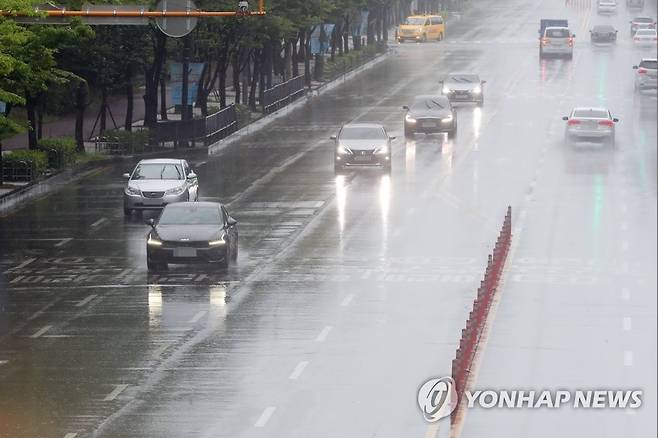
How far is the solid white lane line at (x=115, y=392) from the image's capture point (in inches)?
990

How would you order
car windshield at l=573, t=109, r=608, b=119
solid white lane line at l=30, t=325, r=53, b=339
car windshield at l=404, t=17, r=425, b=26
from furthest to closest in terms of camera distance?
car windshield at l=404, t=17, r=425, b=26 → car windshield at l=573, t=109, r=608, b=119 → solid white lane line at l=30, t=325, r=53, b=339

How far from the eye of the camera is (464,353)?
24891 millimetres

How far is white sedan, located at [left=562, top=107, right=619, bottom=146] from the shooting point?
6350 cm

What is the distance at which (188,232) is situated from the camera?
38000 millimetres

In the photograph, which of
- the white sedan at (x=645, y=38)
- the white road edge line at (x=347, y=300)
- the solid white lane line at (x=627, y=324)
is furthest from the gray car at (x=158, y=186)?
the white sedan at (x=645, y=38)

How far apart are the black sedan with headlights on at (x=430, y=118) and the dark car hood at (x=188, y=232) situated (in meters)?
29.7

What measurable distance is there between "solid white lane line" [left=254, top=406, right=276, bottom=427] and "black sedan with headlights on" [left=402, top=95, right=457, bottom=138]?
1717 inches

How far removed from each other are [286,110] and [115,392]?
55703 mm

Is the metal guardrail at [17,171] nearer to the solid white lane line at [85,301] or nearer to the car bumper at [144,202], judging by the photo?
the car bumper at [144,202]

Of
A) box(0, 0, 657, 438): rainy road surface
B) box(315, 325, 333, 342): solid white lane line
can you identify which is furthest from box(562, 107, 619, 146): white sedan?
box(315, 325, 333, 342): solid white lane line

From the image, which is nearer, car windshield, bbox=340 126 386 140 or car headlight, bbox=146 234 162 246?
car headlight, bbox=146 234 162 246

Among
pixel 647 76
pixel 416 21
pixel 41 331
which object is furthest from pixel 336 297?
pixel 416 21

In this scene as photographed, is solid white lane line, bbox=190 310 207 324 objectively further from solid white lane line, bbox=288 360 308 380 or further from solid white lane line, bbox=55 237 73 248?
solid white lane line, bbox=55 237 73 248

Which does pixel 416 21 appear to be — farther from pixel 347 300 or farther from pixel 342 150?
pixel 347 300
